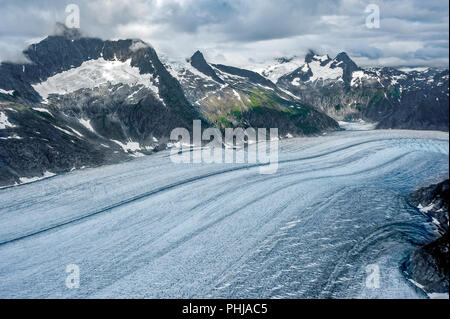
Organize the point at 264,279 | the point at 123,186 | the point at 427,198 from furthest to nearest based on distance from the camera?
the point at 123,186, the point at 427,198, the point at 264,279

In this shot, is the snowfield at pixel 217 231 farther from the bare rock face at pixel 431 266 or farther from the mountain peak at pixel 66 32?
the mountain peak at pixel 66 32

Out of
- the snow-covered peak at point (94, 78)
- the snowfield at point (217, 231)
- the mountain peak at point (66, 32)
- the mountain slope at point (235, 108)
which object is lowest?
the snowfield at point (217, 231)

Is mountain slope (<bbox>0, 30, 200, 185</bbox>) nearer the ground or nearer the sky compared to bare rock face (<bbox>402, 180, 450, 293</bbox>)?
nearer the sky

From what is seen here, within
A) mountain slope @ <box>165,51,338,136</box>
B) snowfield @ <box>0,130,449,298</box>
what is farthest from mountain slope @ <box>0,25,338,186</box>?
snowfield @ <box>0,130,449,298</box>

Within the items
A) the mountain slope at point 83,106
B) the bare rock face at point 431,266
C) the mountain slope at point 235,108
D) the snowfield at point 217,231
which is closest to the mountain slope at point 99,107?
the mountain slope at point 83,106

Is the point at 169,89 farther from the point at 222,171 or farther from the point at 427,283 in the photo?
the point at 427,283

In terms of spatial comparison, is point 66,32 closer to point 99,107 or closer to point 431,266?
point 99,107

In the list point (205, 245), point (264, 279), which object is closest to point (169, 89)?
point (205, 245)

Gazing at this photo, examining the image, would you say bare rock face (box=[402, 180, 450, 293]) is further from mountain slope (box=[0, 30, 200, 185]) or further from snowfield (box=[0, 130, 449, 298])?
mountain slope (box=[0, 30, 200, 185])

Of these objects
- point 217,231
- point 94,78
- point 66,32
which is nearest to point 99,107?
point 94,78
